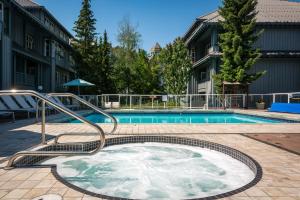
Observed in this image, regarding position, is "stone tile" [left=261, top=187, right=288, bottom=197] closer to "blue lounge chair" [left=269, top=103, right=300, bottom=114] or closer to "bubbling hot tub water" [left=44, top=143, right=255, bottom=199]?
"bubbling hot tub water" [left=44, top=143, right=255, bottom=199]

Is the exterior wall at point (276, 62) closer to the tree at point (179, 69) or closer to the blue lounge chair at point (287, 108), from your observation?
the tree at point (179, 69)

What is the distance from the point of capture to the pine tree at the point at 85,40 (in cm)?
2738

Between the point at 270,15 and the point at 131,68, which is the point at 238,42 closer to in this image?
the point at 270,15

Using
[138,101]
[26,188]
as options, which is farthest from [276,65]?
[26,188]

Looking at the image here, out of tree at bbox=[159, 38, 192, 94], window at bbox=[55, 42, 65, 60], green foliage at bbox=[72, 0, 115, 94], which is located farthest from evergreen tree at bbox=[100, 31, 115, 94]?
tree at bbox=[159, 38, 192, 94]

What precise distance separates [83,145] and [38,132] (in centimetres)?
243

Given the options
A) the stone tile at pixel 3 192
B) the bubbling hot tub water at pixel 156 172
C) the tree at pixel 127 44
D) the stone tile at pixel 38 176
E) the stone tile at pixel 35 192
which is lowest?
the bubbling hot tub water at pixel 156 172

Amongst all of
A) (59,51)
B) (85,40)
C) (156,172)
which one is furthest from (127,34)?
(156,172)

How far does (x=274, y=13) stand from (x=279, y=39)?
357 centimetres

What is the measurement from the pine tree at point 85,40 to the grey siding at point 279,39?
16487 mm

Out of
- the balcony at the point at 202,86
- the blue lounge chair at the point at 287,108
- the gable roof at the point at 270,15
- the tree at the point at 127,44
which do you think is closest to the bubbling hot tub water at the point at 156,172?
the blue lounge chair at the point at 287,108

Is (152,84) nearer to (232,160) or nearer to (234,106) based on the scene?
(234,106)

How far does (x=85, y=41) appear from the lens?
29.2 meters

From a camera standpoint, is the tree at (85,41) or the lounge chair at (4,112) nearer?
the lounge chair at (4,112)
